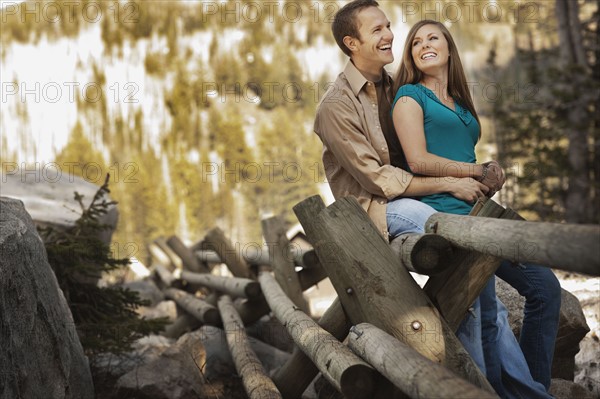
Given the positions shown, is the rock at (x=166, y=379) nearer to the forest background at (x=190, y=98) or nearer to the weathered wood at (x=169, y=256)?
the weathered wood at (x=169, y=256)

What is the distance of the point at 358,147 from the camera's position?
313 cm

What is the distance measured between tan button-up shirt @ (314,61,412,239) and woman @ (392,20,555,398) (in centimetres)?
12

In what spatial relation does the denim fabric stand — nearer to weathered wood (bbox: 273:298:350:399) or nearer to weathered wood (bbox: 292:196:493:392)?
weathered wood (bbox: 292:196:493:392)

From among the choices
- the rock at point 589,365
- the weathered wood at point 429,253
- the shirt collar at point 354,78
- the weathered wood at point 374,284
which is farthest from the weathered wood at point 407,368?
the rock at point 589,365

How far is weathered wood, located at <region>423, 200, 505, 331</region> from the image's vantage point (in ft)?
9.23

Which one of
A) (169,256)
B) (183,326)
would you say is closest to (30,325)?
(183,326)

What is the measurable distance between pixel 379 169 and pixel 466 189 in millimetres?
359

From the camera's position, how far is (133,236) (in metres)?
55.0

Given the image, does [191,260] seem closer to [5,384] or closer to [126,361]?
[126,361]

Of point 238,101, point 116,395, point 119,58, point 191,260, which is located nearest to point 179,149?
point 238,101

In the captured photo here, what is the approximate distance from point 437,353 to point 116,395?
234cm

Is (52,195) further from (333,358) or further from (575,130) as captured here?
(575,130)

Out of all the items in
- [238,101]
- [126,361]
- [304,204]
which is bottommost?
[238,101]

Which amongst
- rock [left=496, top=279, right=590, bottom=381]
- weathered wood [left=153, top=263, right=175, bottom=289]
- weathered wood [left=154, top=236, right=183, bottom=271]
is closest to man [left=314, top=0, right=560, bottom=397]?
rock [left=496, top=279, right=590, bottom=381]
